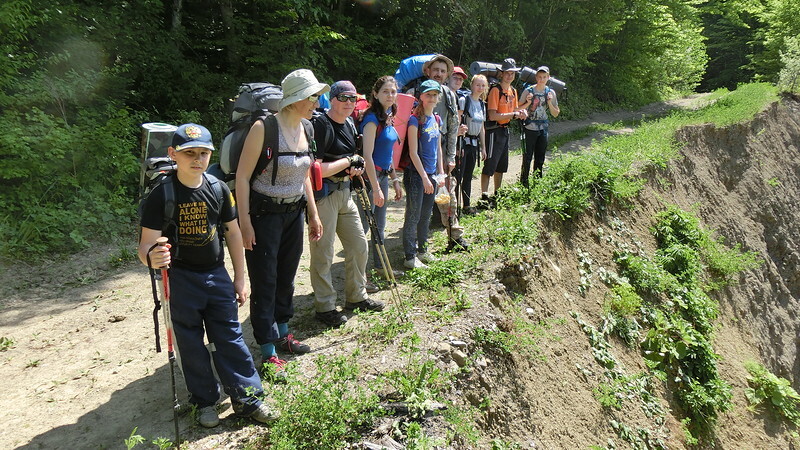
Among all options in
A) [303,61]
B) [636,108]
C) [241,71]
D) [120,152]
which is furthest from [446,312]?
[636,108]

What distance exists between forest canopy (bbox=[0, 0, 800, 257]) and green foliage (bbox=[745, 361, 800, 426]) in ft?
32.9

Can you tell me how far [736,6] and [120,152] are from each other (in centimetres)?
3508

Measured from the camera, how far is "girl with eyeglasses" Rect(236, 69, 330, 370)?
3.89 m

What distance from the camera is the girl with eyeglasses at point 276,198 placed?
153 inches

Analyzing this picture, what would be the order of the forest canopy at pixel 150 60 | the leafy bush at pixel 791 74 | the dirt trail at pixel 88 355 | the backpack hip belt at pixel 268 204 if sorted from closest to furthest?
the dirt trail at pixel 88 355, the backpack hip belt at pixel 268 204, the forest canopy at pixel 150 60, the leafy bush at pixel 791 74

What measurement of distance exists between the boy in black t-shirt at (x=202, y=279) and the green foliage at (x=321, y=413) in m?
0.21

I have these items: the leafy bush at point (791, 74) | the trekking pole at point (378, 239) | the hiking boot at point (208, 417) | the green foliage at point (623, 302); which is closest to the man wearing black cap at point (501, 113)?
the green foliage at point (623, 302)

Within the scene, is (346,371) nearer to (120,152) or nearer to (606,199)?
(606,199)

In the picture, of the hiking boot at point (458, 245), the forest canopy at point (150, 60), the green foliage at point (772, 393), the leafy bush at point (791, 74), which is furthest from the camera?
the leafy bush at point (791, 74)

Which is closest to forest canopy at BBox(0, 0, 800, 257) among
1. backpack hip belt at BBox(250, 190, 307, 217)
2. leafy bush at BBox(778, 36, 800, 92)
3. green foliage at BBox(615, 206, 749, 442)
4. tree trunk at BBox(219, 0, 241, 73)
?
tree trunk at BBox(219, 0, 241, 73)

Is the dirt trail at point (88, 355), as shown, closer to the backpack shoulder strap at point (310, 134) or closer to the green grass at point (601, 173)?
the backpack shoulder strap at point (310, 134)

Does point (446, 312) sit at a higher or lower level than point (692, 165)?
lower

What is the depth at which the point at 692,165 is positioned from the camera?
12750 millimetres

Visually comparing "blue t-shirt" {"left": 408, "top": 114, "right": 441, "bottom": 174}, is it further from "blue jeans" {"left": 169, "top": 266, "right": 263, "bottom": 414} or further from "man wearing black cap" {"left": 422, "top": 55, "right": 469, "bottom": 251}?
"blue jeans" {"left": 169, "top": 266, "right": 263, "bottom": 414}
